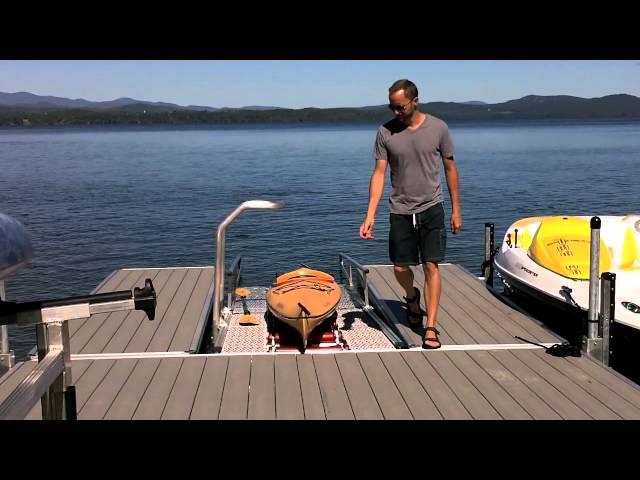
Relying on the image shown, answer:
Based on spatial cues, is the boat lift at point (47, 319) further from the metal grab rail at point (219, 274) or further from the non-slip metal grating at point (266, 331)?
the metal grab rail at point (219, 274)

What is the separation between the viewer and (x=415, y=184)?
218 inches

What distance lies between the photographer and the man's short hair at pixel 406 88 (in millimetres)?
5234

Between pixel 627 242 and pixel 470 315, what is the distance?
2050 mm

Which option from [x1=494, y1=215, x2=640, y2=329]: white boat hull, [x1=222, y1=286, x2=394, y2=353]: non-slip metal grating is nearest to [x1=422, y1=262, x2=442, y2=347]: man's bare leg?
[x1=222, y1=286, x2=394, y2=353]: non-slip metal grating

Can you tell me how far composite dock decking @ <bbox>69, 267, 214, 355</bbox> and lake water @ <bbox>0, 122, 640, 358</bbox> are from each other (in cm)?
292

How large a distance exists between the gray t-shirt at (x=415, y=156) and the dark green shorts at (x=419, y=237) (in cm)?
7

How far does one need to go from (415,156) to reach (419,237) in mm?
630

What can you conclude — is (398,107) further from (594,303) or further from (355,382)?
(594,303)

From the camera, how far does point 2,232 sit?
1592 millimetres

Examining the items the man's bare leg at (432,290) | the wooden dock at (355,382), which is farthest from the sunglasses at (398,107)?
the wooden dock at (355,382)
